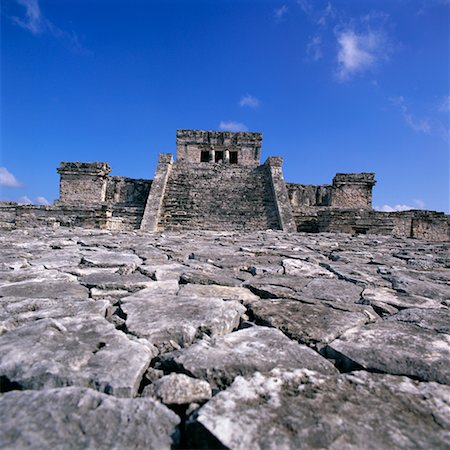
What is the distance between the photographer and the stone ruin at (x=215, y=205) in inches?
407

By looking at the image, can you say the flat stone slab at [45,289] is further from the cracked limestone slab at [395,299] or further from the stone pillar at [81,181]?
the stone pillar at [81,181]

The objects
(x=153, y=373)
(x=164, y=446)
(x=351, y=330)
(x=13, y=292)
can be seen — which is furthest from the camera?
(x=13, y=292)

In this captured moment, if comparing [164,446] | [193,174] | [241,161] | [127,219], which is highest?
[241,161]

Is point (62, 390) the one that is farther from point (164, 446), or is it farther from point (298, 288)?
point (298, 288)

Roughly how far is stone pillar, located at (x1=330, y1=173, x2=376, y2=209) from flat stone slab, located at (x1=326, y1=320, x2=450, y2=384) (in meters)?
16.0

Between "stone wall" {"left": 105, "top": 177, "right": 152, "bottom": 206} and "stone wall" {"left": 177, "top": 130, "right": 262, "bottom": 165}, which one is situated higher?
"stone wall" {"left": 177, "top": 130, "right": 262, "bottom": 165}

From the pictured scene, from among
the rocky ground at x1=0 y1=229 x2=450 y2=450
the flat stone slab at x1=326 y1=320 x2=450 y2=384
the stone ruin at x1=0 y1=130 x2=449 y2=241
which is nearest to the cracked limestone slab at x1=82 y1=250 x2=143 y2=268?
the rocky ground at x1=0 y1=229 x2=450 y2=450

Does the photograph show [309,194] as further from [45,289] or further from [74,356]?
[74,356]

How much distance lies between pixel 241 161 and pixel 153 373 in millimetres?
23702

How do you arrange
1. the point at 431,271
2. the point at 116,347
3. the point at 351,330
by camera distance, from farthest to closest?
the point at 431,271, the point at 351,330, the point at 116,347

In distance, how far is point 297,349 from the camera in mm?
Answer: 1300

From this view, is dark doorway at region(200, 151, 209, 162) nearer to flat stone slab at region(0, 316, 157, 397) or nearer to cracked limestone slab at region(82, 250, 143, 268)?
cracked limestone slab at region(82, 250, 143, 268)

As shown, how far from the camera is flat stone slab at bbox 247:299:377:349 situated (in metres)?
1.46

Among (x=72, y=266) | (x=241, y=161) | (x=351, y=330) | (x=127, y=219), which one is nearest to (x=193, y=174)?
(x=127, y=219)
